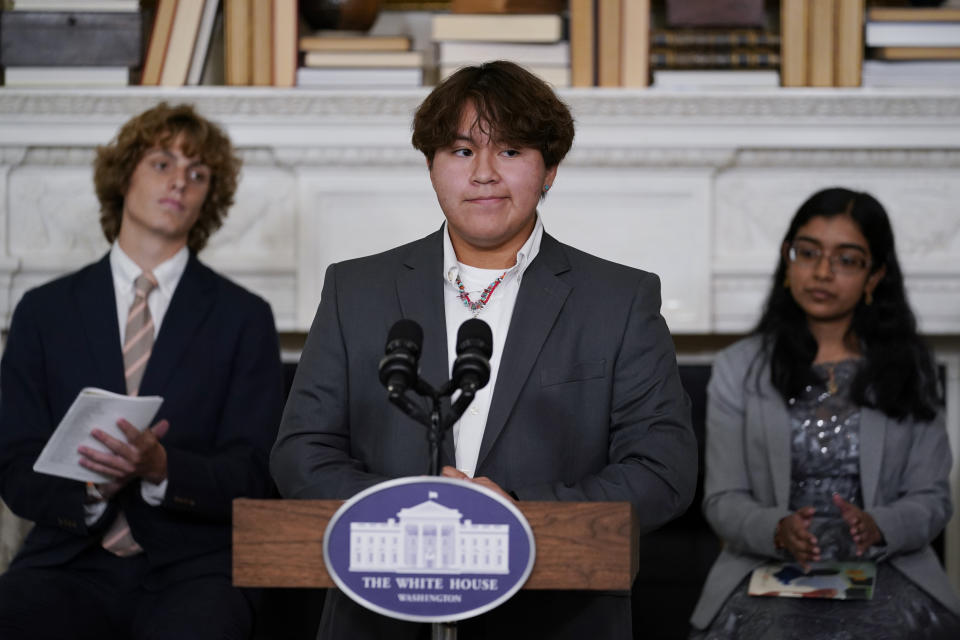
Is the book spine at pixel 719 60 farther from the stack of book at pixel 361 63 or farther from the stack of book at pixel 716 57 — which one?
the stack of book at pixel 361 63

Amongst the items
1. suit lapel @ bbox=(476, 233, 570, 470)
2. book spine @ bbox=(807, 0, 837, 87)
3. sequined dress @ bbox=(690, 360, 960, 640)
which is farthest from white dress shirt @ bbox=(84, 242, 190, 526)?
book spine @ bbox=(807, 0, 837, 87)

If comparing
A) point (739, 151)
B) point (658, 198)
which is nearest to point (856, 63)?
point (739, 151)

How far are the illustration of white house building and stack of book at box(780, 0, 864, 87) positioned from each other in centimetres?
214

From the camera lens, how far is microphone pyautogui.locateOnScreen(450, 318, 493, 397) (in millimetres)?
1329

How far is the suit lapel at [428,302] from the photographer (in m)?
1.71

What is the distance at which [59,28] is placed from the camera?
3113 millimetres

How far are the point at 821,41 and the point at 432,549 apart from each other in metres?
2.25

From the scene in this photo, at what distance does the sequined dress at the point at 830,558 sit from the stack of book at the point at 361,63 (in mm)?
1279

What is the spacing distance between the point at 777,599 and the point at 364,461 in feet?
3.38

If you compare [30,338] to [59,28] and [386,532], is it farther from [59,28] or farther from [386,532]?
[386,532]

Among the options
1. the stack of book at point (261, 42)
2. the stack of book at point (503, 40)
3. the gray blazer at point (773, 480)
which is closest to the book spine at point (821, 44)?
the stack of book at point (503, 40)

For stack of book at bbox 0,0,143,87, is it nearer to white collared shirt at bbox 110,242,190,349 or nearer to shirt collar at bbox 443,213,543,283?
white collared shirt at bbox 110,242,190,349

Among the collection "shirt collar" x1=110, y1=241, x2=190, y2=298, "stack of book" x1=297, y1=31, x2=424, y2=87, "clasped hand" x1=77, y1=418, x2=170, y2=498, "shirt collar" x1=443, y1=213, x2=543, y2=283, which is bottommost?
"clasped hand" x1=77, y1=418, x2=170, y2=498

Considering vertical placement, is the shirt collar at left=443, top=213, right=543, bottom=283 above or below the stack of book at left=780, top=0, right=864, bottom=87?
below
